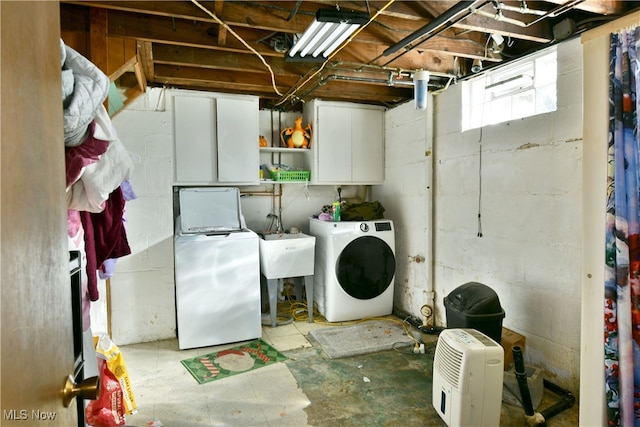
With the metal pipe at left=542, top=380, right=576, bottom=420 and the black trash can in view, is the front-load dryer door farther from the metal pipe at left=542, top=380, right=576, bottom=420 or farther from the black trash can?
the metal pipe at left=542, top=380, right=576, bottom=420

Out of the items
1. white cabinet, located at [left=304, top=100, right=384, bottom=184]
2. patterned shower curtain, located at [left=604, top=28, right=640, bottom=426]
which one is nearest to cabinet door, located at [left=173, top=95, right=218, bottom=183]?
white cabinet, located at [left=304, top=100, right=384, bottom=184]

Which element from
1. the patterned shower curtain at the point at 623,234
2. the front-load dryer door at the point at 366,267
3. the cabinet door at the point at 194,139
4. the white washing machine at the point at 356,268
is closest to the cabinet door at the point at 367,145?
the white washing machine at the point at 356,268

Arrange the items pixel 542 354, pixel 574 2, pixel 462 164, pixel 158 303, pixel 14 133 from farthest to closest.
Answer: pixel 158 303 < pixel 462 164 < pixel 542 354 < pixel 574 2 < pixel 14 133

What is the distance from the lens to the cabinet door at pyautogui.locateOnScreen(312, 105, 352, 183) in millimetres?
3766

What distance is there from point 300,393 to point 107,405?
1.11 m

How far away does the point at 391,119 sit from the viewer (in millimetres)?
3861

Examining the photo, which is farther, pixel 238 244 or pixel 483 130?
pixel 238 244

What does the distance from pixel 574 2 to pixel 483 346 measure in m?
1.79

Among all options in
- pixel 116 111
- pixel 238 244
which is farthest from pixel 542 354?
pixel 116 111

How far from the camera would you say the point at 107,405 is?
6.50ft

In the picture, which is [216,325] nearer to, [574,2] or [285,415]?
[285,415]

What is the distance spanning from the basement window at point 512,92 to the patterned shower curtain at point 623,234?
0.78 meters

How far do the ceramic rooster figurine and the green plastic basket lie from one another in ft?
1.02

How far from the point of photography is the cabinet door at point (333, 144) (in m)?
3.77
